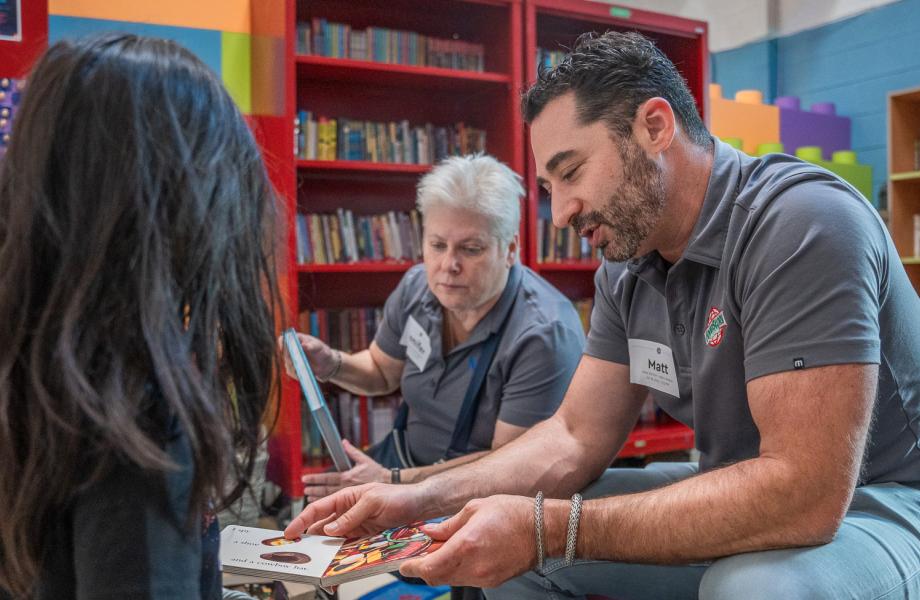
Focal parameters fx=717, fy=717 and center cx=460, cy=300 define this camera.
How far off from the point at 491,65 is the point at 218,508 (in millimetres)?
3172

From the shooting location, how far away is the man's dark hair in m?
1.47

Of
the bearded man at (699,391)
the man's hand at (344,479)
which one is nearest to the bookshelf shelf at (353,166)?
the man's hand at (344,479)

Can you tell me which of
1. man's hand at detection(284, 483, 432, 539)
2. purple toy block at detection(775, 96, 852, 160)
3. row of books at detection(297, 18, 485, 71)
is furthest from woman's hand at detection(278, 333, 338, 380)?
purple toy block at detection(775, 96, 852, 160)

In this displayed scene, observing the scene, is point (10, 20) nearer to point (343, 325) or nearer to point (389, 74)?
point (389, 74)

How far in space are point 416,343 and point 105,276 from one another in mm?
1666

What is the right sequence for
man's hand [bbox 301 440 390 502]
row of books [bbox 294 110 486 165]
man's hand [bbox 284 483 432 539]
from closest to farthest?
man's hand [bbox 284 483 432 539]
man's hand [bbox 301 440 390 502]
row of books [bbox 294 110 486 165]

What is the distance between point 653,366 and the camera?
61.7 inches

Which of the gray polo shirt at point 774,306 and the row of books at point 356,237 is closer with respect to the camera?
the gray polo shirt at point 774,306

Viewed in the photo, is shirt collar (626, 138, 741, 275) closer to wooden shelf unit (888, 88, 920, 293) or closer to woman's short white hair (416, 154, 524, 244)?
woman's short white hair (416, 154, 524, 244)

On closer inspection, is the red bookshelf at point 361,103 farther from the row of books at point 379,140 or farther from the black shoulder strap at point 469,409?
the black shoulder strap at point 469,409

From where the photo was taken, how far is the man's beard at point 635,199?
1457 millimetres

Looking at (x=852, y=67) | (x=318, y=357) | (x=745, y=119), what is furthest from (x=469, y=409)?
(x=852, y=67)

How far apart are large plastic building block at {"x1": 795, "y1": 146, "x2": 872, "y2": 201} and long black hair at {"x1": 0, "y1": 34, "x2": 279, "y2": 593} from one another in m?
5.17

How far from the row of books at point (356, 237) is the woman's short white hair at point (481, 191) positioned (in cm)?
123
